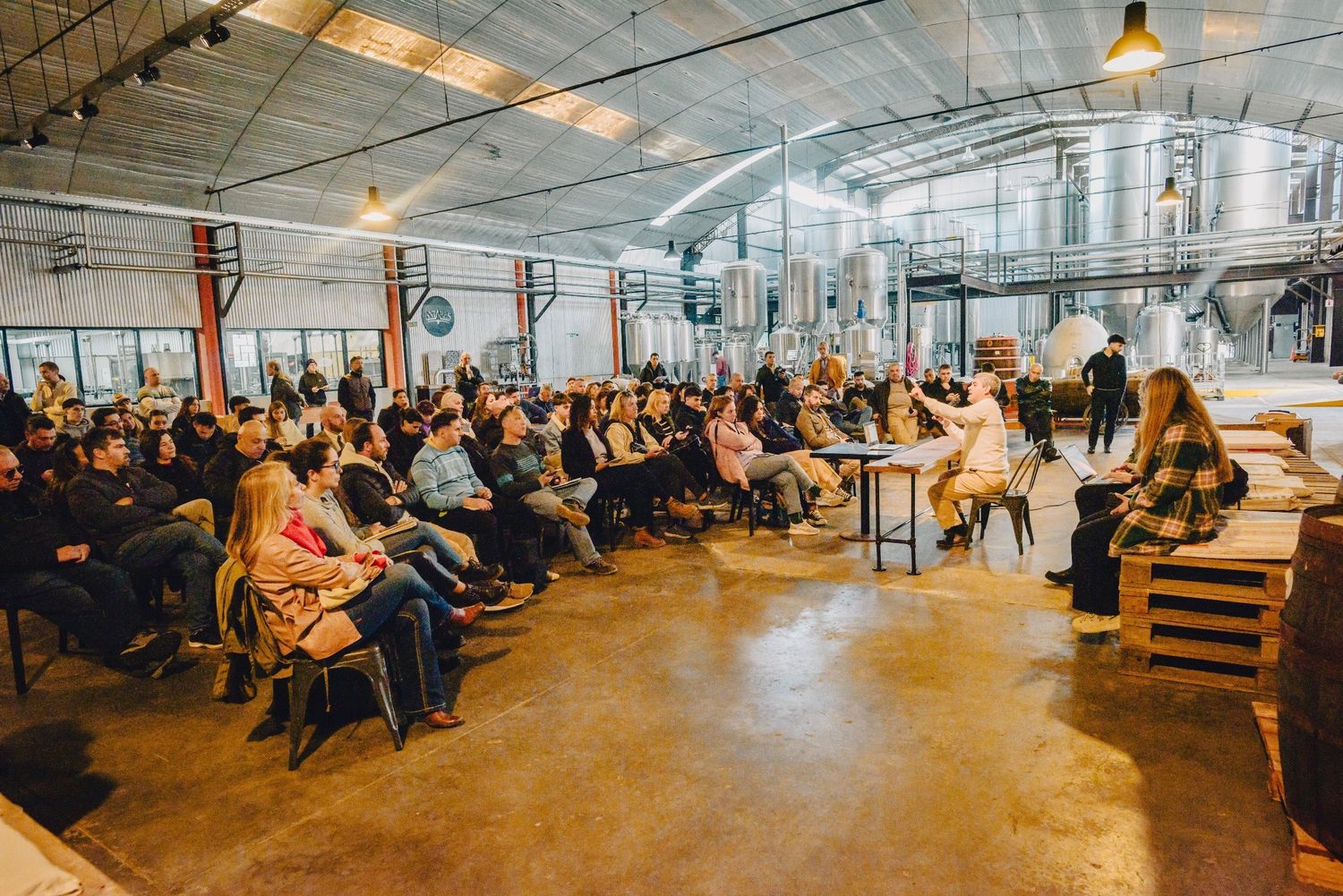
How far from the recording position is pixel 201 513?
4.62 metres

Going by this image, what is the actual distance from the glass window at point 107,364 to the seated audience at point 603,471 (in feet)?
29.8

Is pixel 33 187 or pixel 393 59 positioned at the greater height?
pixel 393 59

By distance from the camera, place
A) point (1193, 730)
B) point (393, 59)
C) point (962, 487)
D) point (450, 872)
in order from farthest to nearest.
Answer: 1. point (393, 59)
2. point (962, 487)
3. point (1193, 730)
4. point (450, 872)

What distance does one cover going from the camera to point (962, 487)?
5277 mm

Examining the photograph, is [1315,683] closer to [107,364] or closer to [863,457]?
[863,457]

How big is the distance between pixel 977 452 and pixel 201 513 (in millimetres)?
5033

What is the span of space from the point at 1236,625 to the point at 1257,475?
2.04m

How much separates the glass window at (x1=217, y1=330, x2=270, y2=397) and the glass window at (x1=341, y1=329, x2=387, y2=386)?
5.70ft

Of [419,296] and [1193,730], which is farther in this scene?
[419,296]

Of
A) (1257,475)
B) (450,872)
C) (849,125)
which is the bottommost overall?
(450,872)

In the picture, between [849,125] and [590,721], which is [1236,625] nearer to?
[590,721]

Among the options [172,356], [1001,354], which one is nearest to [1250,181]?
[1001,354]

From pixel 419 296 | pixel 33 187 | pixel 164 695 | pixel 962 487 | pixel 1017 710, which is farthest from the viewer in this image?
pixel 419 296

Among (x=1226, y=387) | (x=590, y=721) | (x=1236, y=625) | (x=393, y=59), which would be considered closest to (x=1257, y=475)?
(x=1236, y=625)
